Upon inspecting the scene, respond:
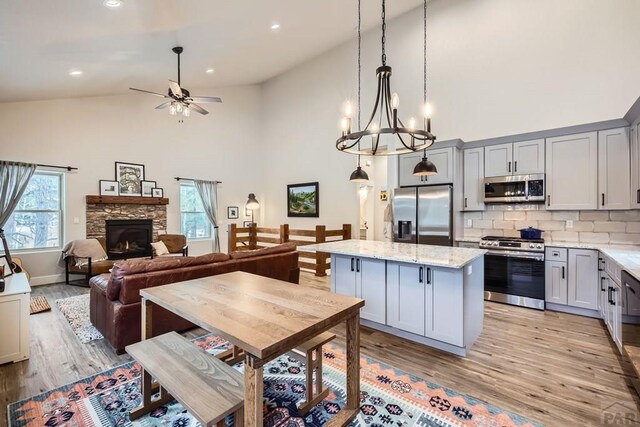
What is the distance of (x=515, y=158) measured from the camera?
4.45 m

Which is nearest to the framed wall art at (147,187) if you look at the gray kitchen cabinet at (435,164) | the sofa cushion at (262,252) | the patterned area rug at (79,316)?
the patterned area rug at (79,316)

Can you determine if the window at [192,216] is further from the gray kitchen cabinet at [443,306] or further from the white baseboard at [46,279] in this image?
the gray kitchen cabinet at [443,306]

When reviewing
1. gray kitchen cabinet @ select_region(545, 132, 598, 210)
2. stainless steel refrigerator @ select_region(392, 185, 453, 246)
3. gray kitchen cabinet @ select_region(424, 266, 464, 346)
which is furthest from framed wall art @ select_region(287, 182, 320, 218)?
gray kitchen cabinet @ select_region(424, 266, 464, 346)

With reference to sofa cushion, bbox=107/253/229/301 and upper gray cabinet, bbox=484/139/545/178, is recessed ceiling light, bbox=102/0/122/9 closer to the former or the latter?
sofa cushion, bbox=107/253/229/301

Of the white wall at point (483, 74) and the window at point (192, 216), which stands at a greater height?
the white wall at point (483, 74)

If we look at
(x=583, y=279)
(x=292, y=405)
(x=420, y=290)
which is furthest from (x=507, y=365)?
(x=583, y=279)

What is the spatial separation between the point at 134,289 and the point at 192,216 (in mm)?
5001

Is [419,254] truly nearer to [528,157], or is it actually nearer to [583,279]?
[583,279]

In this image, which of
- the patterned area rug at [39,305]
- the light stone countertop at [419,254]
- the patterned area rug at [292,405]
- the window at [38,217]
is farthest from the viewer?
the window at [38,217]

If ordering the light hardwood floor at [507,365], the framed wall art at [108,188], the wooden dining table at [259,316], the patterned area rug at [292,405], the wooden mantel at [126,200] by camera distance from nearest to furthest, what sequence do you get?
the wooden dining table at [259,316] → the patterned area rug at [292,405] → the light hardwood floor at [507,365] → the wooden mantel at [126,200] → the framed wall art at [108,188]

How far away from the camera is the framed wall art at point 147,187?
6.64m

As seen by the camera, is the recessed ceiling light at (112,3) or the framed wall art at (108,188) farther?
the framed wall art at (108,188)

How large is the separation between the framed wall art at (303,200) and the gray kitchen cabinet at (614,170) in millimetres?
5127

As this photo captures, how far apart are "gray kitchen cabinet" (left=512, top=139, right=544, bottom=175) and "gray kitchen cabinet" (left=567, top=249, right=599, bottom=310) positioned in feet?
4.08
